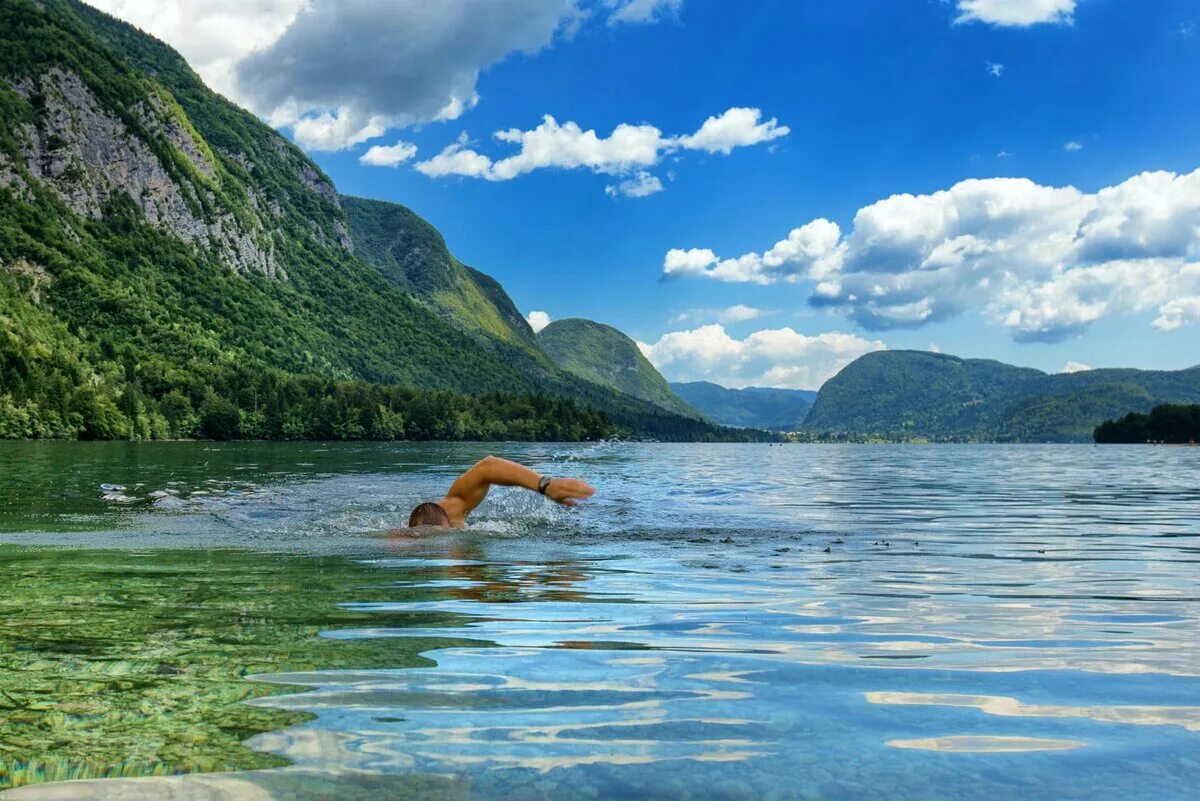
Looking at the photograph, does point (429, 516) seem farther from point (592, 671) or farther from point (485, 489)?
point (592, 671)

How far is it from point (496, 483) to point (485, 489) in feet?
4.84

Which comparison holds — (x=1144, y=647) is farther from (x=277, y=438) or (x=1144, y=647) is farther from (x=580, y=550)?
(x=277, y=438)

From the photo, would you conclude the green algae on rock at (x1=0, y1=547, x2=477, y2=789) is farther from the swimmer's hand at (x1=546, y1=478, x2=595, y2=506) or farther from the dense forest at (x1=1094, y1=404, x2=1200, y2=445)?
the dense forest at (x1=1094, y1=404, x2=1200, y2=445)

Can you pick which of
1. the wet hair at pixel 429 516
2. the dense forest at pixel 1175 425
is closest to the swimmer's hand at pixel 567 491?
the wet hair at pixel 429 516

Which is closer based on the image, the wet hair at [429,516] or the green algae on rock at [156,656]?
the green algae on rock at [156,656]

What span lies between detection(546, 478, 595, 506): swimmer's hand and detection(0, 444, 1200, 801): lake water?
2.62 ft

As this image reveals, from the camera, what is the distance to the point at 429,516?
15930 mm

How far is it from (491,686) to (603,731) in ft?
3.46

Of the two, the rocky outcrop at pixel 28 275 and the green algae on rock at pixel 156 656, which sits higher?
the rocky outcrop at pixel 28 275

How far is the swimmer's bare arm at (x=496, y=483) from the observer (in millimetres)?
13531

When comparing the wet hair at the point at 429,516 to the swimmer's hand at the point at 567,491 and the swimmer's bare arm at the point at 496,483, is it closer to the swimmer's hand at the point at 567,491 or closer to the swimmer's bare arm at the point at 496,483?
the swimmer's bare arm at the point at 496,483

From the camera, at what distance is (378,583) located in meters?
9.56

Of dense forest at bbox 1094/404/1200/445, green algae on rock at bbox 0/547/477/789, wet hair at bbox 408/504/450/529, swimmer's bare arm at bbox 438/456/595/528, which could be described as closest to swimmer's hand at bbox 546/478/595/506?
swimmer's bare arm at bbox 438/456/595/528

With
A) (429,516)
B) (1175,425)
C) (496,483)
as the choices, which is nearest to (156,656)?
(496,483)
